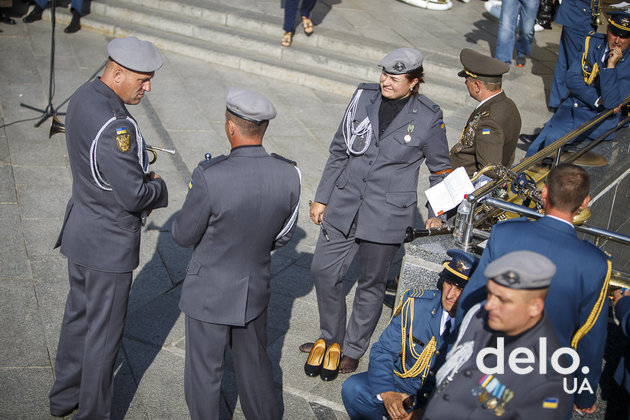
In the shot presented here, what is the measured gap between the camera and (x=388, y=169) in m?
4.17

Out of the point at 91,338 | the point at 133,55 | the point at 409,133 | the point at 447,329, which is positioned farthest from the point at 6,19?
the point at 447,329

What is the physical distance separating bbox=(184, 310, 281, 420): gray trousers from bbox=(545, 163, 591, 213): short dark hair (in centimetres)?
160

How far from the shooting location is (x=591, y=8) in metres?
7.70

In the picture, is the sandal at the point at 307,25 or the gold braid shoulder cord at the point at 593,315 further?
the sandal at the point at 307,25

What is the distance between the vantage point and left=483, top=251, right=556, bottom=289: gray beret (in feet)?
7.86

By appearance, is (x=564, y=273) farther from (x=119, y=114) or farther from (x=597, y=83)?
(x=597, y=83)

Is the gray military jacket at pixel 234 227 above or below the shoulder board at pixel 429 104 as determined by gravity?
below

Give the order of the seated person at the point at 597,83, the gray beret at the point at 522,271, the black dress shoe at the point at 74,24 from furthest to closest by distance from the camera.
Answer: the black dress shoe at the point at 74,24 < the seated person at the point at 597,83 < the gray beret at the point at 522,271

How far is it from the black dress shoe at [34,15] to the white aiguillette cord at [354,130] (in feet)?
26.8

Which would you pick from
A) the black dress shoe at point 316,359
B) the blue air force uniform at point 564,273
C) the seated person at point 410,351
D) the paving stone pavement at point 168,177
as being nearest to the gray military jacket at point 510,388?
the blue air force uniform at point 564,273

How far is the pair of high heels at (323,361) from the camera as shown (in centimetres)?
430

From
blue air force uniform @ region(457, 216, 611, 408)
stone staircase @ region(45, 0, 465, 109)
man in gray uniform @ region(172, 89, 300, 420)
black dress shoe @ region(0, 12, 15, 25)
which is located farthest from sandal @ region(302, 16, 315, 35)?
blue air force uniform @ region(457, 216, 611, 408)

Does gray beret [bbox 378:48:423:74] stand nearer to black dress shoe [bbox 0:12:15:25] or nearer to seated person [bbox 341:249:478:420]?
seated person [bbox 341:249:478:420]

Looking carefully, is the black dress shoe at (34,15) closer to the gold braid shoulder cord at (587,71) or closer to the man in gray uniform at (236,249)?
the gold braid shoulder cord at (587,71)
